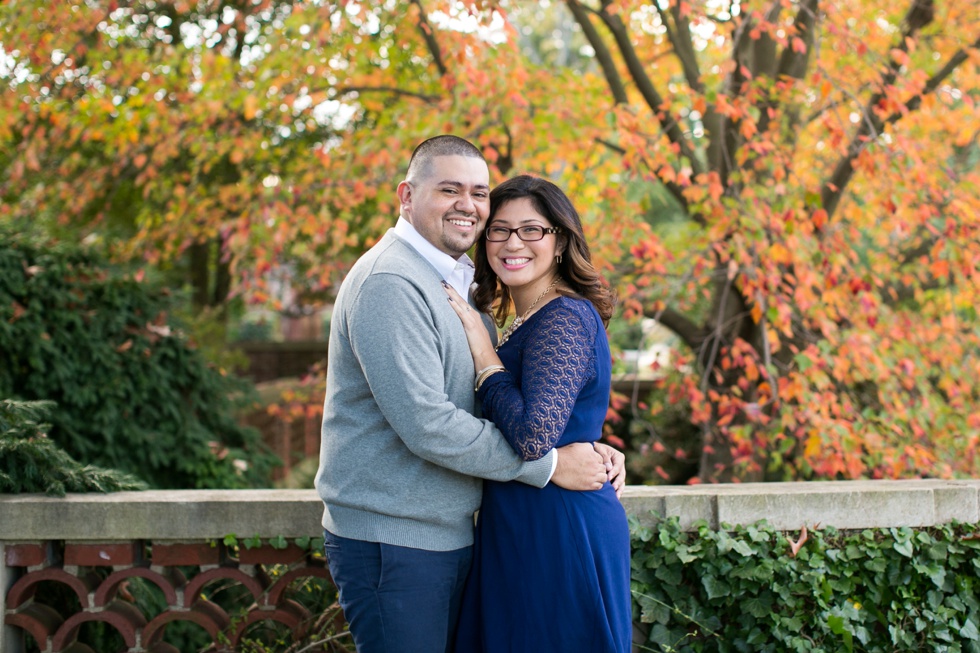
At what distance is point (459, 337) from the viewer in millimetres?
2477

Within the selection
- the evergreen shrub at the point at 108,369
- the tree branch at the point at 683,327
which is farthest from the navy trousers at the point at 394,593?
the tree branch at the point at 683,327

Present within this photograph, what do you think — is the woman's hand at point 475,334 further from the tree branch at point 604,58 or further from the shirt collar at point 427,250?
the tree branch at point 604,58

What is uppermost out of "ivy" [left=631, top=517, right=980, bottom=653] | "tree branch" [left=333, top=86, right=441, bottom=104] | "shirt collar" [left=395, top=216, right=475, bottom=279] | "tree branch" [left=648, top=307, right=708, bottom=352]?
"tree branch" [left=333, top=86, right=441, bottom=104]

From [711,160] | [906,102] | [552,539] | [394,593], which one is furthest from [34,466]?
[906,102]

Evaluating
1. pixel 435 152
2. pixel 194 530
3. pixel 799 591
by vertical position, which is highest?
pixel 435 152

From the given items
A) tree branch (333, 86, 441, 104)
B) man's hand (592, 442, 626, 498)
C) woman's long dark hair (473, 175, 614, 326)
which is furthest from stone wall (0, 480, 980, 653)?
tree branch (333, 86, 441, 104)

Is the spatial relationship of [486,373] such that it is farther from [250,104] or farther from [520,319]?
[250,104]

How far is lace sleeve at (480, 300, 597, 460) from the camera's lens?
2.31 metres

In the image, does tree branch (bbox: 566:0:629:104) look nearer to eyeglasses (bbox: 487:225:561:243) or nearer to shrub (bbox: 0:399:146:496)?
eyeglasses (bbox: 487:225:561:243)

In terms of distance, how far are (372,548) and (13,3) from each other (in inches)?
211

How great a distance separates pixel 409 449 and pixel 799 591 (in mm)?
1639

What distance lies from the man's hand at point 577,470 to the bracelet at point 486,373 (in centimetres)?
30

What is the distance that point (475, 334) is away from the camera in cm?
253

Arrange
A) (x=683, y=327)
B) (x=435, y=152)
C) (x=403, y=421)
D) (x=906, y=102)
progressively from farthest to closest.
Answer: (x=683, y=327) < (x=906, y=102) < (x=435, y=152) < (x=403, y=421)
